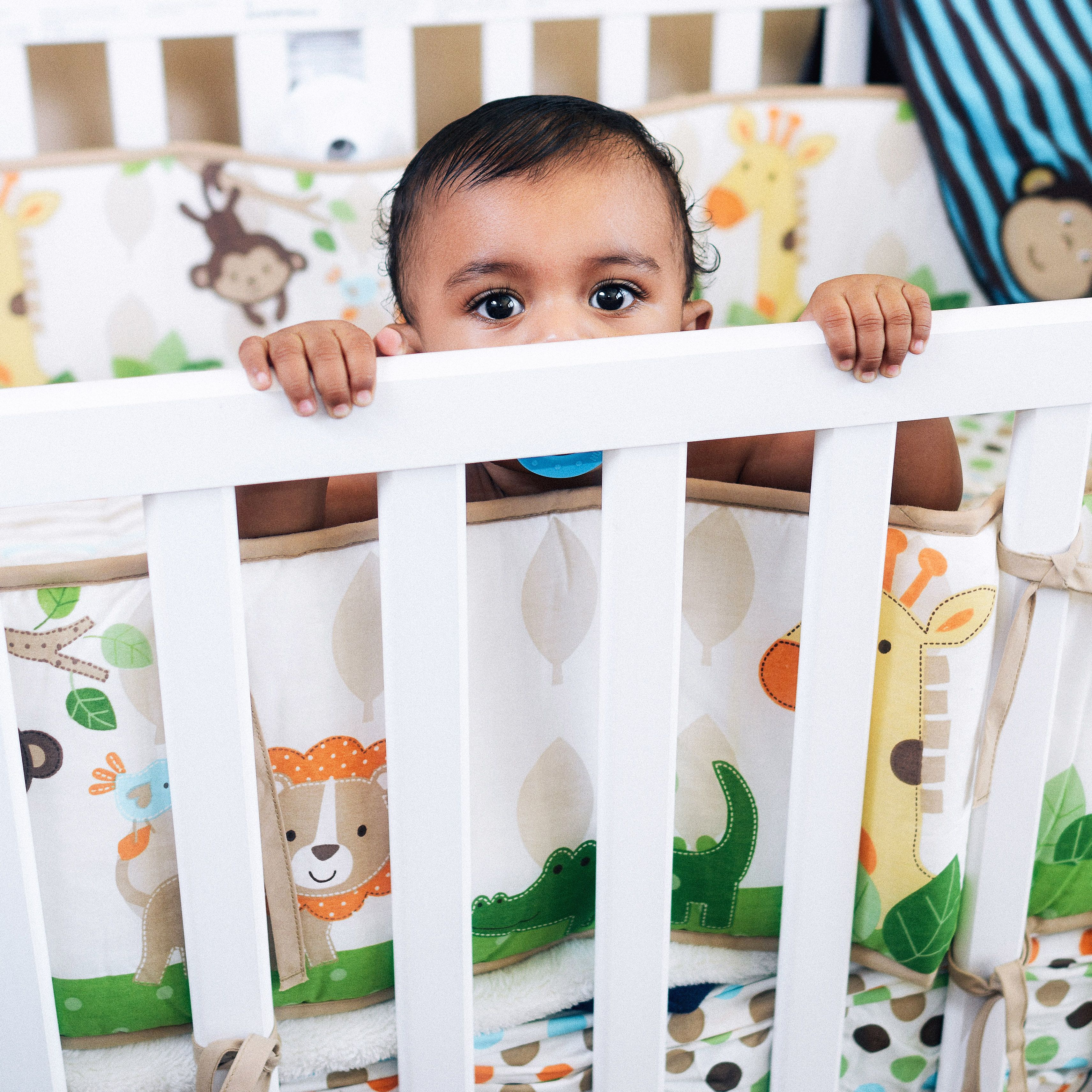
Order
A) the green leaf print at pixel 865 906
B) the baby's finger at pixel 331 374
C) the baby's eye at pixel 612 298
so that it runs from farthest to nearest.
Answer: the baby's eye at pixel 612 298, the green leaf print at pixel 865 906, the baby's finger at pixel 331 374

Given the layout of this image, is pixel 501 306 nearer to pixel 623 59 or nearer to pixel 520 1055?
pixel 520 1055

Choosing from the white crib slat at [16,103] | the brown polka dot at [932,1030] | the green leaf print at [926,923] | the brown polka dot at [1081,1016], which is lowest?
the brown polka dot at [1081,1016]

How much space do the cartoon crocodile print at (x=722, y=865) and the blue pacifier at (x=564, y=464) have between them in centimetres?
17

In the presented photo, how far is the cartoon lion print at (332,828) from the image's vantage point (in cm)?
54

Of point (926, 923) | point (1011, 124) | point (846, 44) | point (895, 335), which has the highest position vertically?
point (846, 44)

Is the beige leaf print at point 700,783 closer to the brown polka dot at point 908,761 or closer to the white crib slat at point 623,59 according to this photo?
the brown polka dot at point 908,761

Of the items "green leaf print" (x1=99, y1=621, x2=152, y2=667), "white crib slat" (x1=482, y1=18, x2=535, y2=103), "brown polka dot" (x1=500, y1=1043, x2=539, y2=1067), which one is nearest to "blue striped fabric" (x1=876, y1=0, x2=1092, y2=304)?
"white crib slat" (x1=482, y1=18, x2=535, y2=103)

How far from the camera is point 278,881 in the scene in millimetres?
544

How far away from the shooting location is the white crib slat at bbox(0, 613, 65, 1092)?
1.48ft

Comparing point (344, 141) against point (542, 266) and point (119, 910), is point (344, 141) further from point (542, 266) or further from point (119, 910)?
point (119, 910)

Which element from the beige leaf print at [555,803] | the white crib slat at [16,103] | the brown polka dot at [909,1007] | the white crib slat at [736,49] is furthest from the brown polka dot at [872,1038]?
the white crib slat at [16,103]

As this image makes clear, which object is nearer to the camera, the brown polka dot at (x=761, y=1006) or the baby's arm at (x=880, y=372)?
the baby's arm at (x=880, y=372)

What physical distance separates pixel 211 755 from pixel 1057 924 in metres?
0.51

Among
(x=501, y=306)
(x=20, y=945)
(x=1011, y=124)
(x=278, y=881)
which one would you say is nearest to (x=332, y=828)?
(x=278, y=881)
